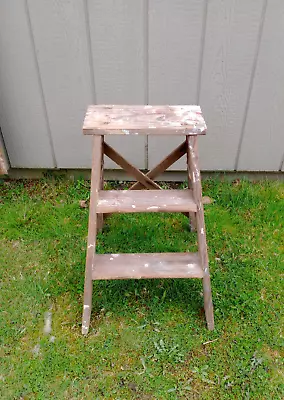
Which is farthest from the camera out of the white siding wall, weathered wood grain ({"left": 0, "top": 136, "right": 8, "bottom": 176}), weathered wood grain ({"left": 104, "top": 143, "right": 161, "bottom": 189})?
weathered wood grain ({"left": 0, "top": 136, "right": 8, "bottom": 176})

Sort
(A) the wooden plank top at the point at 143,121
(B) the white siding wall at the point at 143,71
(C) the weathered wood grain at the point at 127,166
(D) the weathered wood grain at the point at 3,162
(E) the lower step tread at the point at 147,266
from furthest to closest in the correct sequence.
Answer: (D) the weathered wood grain at the point at 3,162, (B) the white siding wall at the point at 143,71, (C) the weathered wood grain at the point at 127,166, (E) the lower step tread at the point at 147,266, (A) the wooden plank top at the point at 143,121

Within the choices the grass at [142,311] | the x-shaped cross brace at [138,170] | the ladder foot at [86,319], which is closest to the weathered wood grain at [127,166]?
the x-shaped cross brace at [138,170]

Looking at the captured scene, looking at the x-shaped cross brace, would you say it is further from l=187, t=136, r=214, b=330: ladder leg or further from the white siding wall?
the white siding wall

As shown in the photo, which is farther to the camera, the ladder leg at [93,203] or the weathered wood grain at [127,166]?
the weathered wood grain at [127,166]

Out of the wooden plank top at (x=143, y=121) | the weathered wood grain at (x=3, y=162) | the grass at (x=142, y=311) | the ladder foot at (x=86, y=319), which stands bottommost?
the grass at (x=142, y=311)

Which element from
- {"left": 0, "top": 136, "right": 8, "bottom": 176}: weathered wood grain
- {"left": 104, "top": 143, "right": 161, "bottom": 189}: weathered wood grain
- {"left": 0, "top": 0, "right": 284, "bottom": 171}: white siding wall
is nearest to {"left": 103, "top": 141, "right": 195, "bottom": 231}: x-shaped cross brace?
{"left": 104, "top": 143, "right": 161, "bottom": 189}: weathered wood grain

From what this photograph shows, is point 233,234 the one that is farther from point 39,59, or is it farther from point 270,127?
point 39,59

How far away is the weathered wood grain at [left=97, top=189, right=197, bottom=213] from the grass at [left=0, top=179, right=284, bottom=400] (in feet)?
1.82

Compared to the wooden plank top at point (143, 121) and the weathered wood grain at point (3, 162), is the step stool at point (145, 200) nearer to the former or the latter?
the wooden plank top at point (143, 121)

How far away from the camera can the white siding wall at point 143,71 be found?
216 cm

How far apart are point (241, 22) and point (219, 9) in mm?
149

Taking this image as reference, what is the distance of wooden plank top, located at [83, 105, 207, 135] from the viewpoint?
5.29 ft

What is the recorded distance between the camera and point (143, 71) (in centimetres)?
234

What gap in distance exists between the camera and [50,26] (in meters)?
2.21
